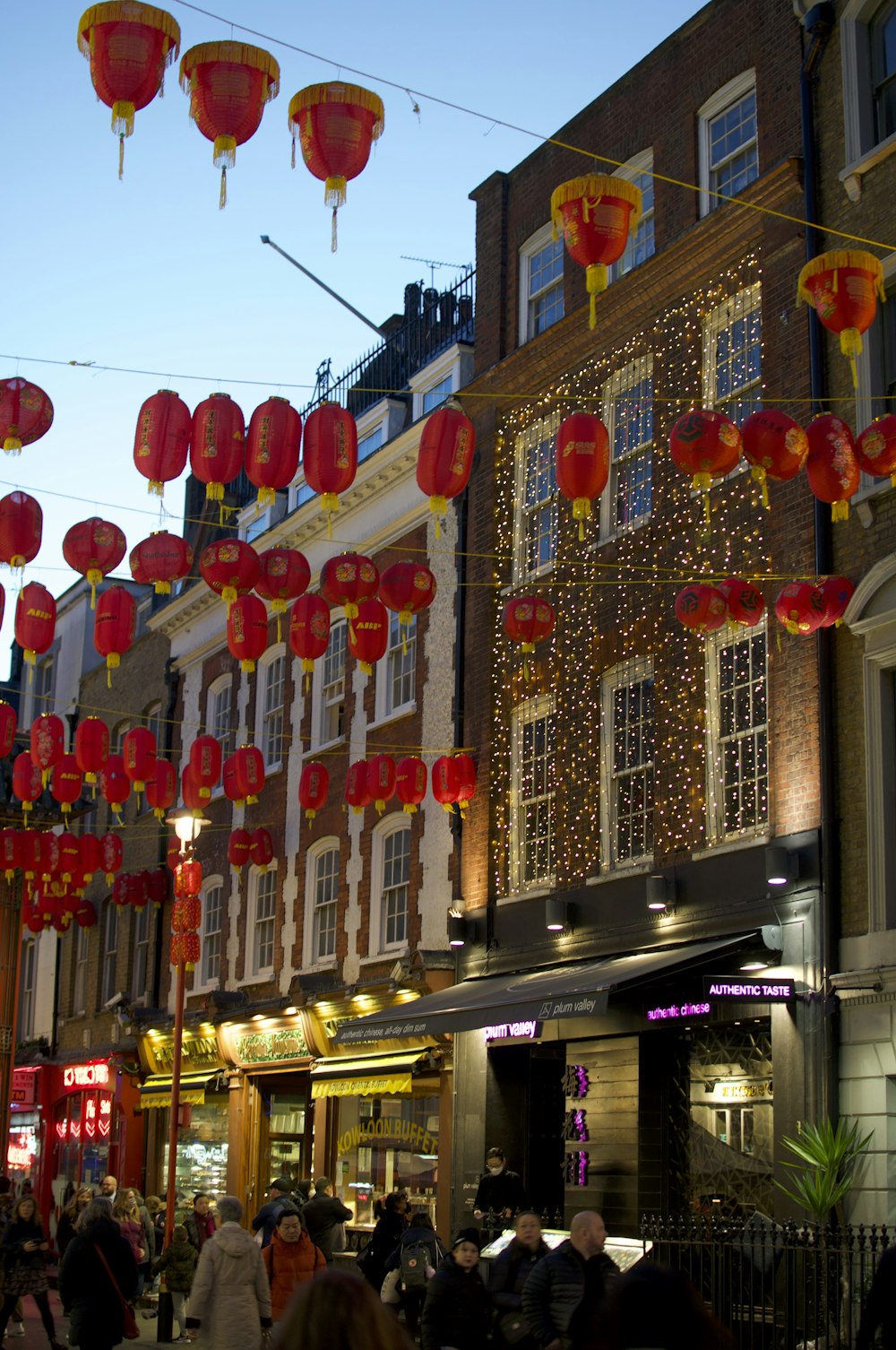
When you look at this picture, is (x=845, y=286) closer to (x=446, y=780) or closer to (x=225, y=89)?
(x=225, y=89)

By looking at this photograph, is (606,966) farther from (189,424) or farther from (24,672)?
(24,672)

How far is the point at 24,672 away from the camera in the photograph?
4884cm

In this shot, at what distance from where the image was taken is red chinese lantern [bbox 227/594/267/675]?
68.0 ft

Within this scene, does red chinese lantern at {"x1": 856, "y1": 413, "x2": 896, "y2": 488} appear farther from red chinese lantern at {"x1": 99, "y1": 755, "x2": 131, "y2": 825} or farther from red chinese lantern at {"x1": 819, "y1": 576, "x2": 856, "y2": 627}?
red chinese lantern at {"x1": 99, "y1": 755, "x2": 131, "y2": 825}

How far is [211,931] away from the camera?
105ft

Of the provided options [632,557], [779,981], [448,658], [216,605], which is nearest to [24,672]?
[216,605]

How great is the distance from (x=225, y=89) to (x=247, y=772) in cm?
1391

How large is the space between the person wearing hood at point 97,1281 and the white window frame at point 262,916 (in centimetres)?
1549

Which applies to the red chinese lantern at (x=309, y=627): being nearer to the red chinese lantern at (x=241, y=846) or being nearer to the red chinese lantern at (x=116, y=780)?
the red chinese lantern at (x=116, y=780)

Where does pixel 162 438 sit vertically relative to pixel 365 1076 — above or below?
above

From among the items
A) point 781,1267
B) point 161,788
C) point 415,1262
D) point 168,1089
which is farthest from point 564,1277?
point 168,1089

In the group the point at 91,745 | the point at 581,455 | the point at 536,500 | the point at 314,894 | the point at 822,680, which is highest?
the point at 536,500

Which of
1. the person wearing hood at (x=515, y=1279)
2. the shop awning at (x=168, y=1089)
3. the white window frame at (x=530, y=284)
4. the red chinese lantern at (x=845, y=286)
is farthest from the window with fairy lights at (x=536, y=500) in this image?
the shop awning at (x=168, y=1089)

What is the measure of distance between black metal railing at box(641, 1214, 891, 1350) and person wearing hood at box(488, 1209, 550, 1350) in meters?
0.91
